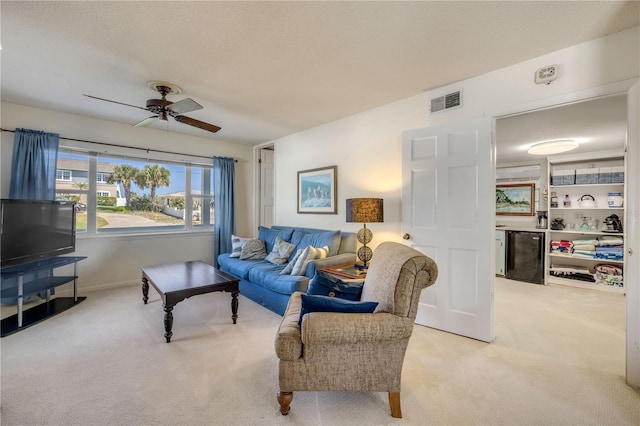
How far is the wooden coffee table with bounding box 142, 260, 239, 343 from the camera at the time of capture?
2.49 m

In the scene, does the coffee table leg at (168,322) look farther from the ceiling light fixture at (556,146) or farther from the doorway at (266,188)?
the ceiling light fixture at (556,146)

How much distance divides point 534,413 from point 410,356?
822 mm

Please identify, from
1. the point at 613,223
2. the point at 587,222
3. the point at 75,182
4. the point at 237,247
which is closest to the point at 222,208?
the point at 237,247

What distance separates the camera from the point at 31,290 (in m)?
2.85

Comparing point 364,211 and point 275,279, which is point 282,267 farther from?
point 364,211

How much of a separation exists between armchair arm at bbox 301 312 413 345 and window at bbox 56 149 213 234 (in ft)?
13.3

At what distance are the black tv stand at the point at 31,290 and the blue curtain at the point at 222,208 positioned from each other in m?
1.98

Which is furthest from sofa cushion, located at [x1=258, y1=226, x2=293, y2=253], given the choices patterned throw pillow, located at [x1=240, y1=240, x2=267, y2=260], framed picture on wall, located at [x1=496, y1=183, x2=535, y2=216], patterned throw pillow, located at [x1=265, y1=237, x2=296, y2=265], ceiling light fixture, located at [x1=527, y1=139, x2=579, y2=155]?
framed picture on wall, located at [x1=496, y1=183, x2=535, y2=216]

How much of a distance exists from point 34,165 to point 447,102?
16.1 feet

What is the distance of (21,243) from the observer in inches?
114

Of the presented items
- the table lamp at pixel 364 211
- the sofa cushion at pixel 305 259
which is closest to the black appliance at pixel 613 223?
the table lamp at pixel 364 211

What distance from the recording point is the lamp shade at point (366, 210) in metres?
2.96

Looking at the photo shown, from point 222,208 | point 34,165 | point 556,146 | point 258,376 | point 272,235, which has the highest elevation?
point 556,146

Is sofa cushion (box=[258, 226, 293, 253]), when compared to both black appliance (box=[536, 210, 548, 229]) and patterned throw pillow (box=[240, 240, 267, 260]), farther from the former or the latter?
black appliance (box=[536, 210, 548, 229])
